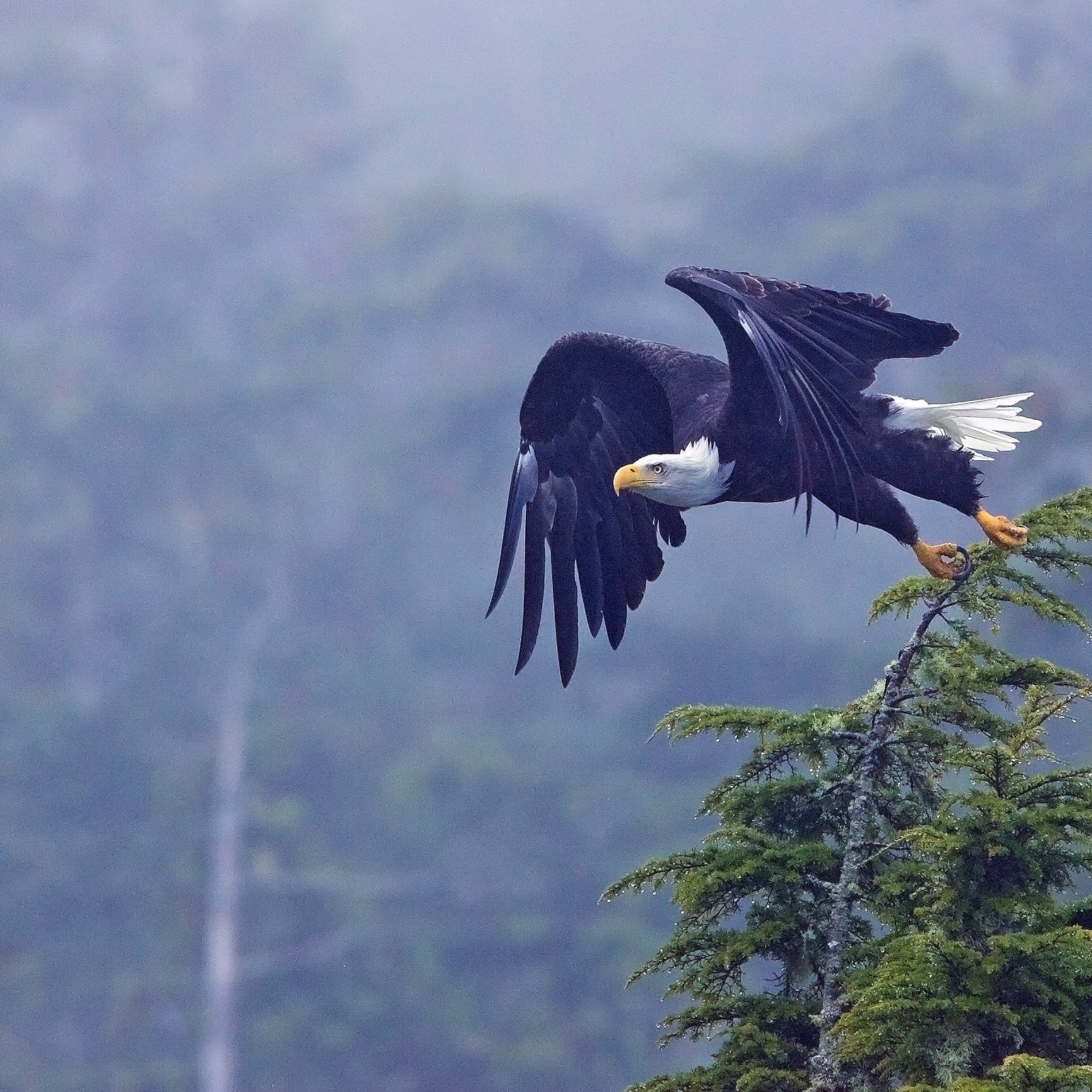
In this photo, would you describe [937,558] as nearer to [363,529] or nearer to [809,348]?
[809,348]

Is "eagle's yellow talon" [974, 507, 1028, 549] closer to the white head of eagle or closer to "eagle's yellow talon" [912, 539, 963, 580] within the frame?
"eagle's yellow talon" [912, 539, 963, 580]

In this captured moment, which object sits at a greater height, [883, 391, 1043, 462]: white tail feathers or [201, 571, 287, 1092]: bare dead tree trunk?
[201, 571, 287, 1092]: bare dead tree trunk

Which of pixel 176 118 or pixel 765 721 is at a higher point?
pixel 176 118

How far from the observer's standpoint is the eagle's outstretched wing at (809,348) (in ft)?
19.7

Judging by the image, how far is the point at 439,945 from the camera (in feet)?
119

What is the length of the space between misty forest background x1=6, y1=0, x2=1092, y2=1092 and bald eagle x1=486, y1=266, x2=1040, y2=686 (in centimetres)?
1483

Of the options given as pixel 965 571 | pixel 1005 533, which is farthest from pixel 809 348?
pixel 965 571

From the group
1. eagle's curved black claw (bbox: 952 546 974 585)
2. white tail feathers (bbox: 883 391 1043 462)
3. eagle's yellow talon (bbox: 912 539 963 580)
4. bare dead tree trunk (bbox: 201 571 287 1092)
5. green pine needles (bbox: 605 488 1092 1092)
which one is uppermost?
bare dead tree trunk (bbox: 201 571 287 1092)

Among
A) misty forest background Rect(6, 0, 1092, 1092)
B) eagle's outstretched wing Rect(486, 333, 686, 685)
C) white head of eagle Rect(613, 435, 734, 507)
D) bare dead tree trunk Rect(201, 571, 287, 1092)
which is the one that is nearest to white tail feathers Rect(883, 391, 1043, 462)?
white head of eagle Rect(613, 435, 734, 507)

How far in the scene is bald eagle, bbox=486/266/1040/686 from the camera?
621 cm

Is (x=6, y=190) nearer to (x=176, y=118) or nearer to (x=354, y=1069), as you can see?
(x=176, y=118)

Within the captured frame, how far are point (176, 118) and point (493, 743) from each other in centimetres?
3213

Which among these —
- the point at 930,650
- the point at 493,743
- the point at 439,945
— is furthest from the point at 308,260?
the point at 930,650

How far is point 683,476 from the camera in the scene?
6684mm
